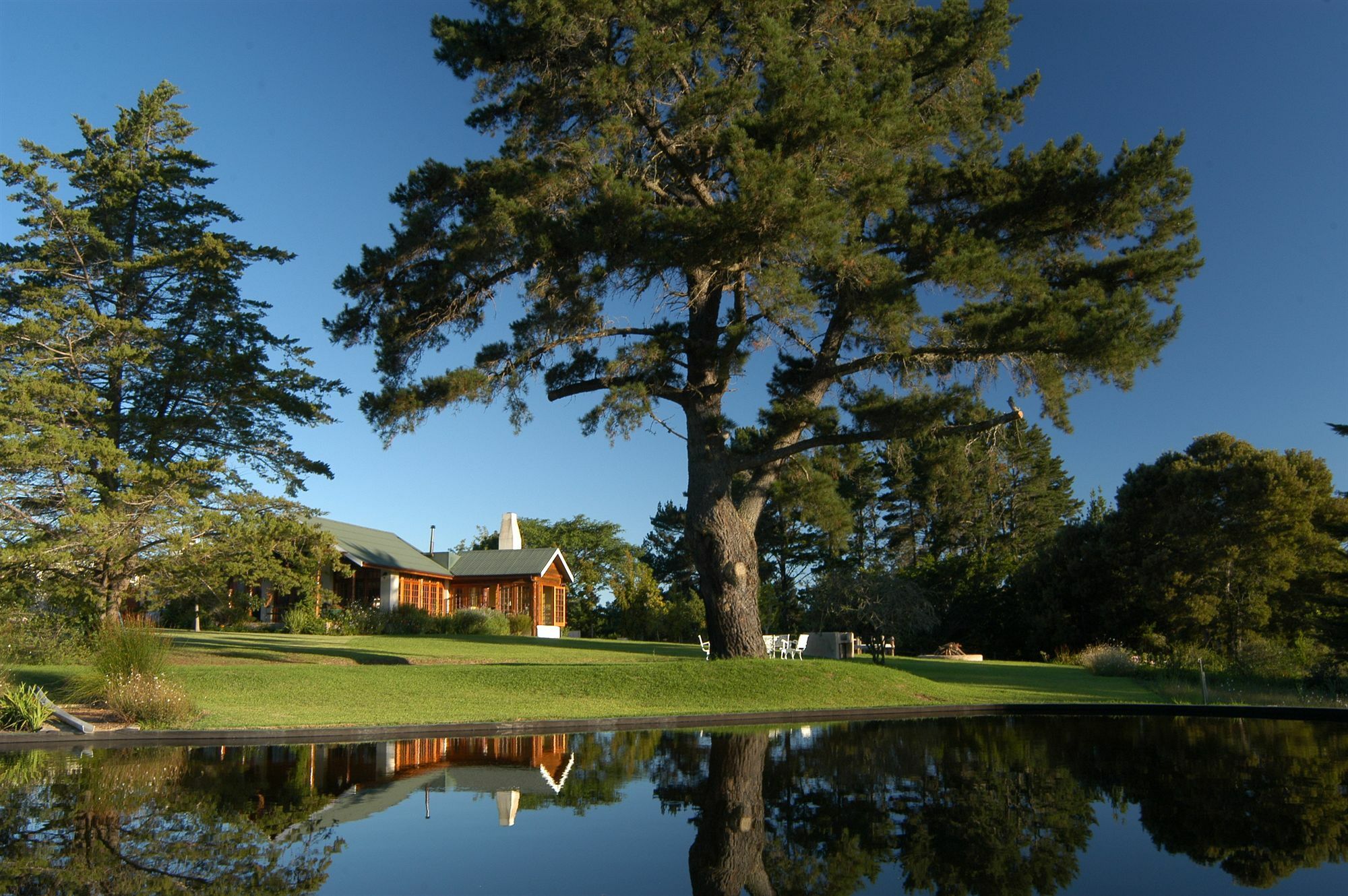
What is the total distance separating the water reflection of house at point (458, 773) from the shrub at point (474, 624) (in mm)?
21431

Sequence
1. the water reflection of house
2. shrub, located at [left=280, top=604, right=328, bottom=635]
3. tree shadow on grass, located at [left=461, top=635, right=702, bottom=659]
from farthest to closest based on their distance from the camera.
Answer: shrub, located at [left=280, top=604, right=328, bottom=635] → tree shadow on grass, located at [left=461, top=635, right=702, bottom=659] → the water reflection of house

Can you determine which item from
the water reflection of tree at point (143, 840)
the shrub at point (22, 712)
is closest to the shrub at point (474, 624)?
the shrub at point (22, 712)

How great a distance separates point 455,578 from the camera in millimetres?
40156

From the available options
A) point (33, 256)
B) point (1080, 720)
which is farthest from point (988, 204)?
point (33, 256)

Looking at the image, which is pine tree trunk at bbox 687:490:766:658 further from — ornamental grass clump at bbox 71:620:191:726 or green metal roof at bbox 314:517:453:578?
green metal roof at bbox 314:517:453:578

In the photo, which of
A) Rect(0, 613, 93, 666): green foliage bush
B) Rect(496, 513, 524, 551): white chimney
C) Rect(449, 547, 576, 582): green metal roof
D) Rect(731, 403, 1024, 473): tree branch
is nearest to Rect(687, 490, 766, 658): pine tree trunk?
Rect(731, 403, 1024, 473): tree branch

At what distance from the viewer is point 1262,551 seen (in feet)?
91.2

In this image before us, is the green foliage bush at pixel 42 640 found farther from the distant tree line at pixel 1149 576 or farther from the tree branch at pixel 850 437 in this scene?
the distant tree line at pixel 1149 576

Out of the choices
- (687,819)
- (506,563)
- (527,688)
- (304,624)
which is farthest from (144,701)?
(506,563)

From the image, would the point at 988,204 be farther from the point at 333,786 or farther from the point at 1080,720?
the point at 333,786

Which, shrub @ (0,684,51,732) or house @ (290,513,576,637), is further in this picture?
house @ (290,513,576,637)

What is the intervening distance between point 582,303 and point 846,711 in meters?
7.90

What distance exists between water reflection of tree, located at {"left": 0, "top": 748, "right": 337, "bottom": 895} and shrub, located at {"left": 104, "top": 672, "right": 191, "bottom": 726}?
11.0 ft

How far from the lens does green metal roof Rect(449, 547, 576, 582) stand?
38906 mm
